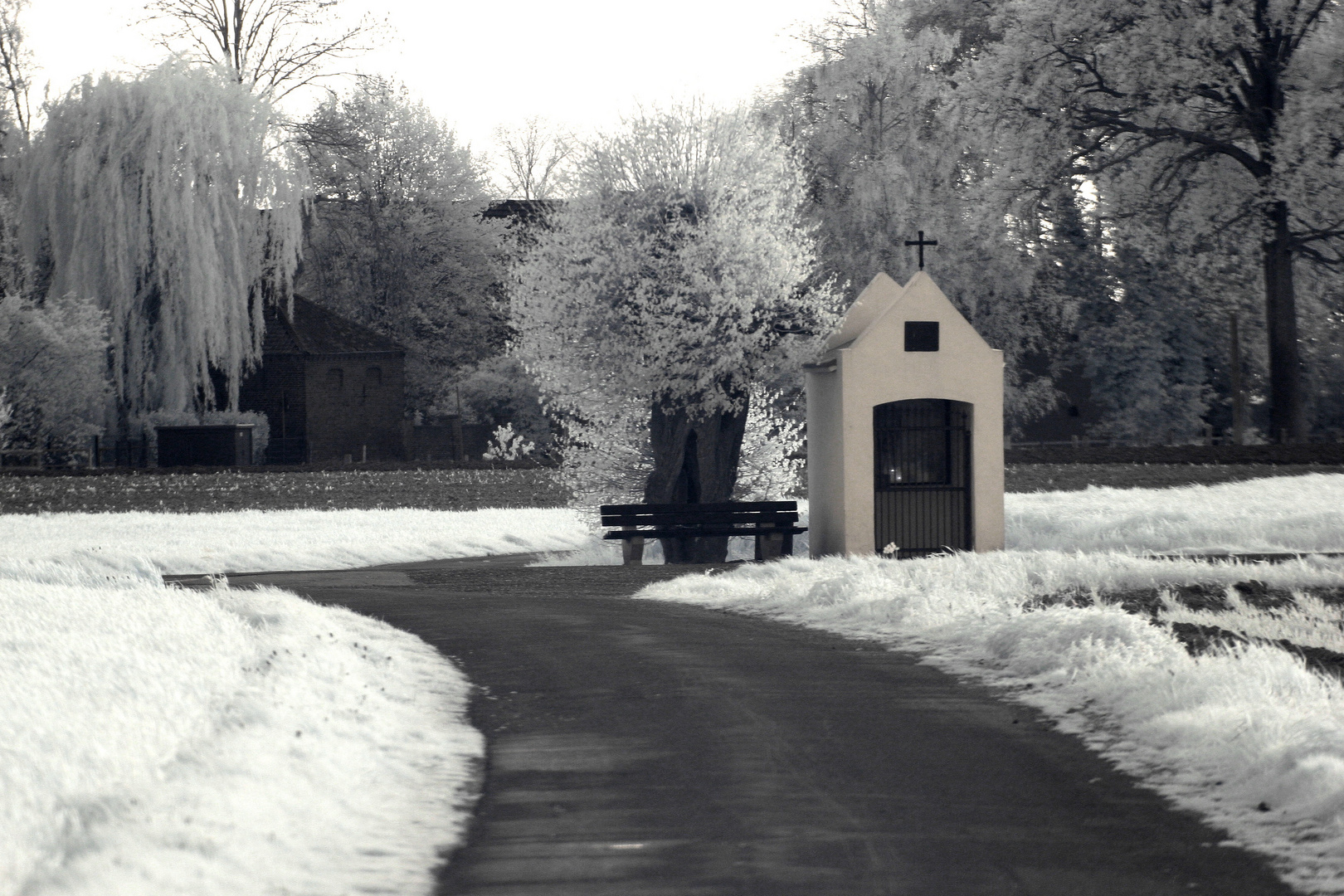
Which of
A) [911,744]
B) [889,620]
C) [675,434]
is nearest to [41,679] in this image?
[911,744]

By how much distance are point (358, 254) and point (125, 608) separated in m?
45.6

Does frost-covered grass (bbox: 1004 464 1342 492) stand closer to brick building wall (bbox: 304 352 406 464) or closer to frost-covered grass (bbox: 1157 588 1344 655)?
frost-covered grass (bbox: 1157 588 1344 655)

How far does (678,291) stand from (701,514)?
3.61 m

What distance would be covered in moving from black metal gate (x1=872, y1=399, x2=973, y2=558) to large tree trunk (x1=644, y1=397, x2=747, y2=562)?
3.84m

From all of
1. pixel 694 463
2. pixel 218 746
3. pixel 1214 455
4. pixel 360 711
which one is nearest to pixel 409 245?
pixel 694 463

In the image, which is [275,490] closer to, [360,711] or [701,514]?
[701,514]

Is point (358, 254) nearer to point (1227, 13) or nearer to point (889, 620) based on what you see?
point (1227, 13)

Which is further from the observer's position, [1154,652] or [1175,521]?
[1175,521]

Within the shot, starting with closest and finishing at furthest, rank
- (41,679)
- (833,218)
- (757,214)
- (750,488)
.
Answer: (41,679)
(757,214)
(750,488)
(833,218)

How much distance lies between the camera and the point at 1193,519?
25.1m

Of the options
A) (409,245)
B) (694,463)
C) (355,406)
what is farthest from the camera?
(409,245)

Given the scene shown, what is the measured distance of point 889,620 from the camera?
13516 millimetres

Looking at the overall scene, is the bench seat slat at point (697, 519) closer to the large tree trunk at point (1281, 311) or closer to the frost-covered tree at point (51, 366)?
the large tree trunk at point (1281, 311)

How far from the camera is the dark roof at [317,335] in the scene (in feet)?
170
